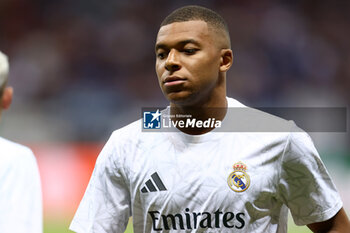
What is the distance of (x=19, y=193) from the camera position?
2639 mm

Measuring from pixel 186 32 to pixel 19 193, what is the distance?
1.47m

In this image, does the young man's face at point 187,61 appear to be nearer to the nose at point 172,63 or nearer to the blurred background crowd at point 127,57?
the nose at point 172,63

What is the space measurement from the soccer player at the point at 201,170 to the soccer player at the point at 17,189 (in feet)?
3.42

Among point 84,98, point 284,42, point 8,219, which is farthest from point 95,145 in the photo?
point 8,219

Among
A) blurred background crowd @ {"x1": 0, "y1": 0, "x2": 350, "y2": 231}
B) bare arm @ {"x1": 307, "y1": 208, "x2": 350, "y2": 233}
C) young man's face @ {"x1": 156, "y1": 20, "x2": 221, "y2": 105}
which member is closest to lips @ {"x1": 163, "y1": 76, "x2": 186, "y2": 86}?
young man's face @ {"x1": 156, "y1": 20, "x2": 221, "y2": 105}

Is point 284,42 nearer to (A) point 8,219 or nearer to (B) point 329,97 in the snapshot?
(B) point 329,97

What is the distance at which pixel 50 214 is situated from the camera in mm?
8672

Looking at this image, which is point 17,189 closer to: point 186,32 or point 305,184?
point 186,32

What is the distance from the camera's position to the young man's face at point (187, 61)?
11.7 feet

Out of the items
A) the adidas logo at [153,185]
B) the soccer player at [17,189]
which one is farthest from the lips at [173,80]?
the soccer player at [17,189]

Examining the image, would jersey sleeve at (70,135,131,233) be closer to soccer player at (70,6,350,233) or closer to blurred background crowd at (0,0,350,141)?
soccer player at (70,6,350,233)

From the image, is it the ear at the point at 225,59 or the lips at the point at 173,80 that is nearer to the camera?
the lips at the point at 173,80

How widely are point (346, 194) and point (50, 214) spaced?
4.30 metres

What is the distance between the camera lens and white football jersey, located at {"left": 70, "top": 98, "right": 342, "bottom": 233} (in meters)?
3.55
